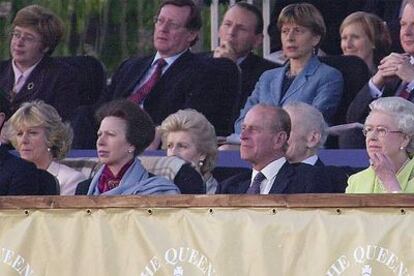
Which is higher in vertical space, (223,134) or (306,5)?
(306,5)

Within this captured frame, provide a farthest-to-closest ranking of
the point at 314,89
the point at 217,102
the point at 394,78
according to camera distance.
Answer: the point at 217,102, the point at 314,89, the point at 394,78

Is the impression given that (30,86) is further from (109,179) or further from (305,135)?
(305,135)

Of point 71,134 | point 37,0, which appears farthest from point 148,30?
point 71,134

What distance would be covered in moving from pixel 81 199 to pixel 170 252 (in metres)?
0.56

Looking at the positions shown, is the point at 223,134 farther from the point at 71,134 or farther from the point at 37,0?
the point at 37,0

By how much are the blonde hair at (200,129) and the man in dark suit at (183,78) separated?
1.02 m

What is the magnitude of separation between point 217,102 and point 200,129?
116 centimetres

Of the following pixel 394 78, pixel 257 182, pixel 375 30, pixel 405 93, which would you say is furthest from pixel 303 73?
pixel 257 182

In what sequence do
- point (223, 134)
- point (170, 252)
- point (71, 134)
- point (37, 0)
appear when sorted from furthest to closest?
point (37, 0), point (223, 134), point (71, 134), point (170, 252)

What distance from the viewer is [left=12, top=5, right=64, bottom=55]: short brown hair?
39.4ft

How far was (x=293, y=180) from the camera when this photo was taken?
9.38 m

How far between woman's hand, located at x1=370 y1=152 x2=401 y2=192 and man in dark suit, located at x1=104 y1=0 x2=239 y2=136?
252 cm

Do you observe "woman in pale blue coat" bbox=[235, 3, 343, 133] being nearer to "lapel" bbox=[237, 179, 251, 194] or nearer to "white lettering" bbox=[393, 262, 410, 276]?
"lapel" bbox=[237, 179, 251, 194]

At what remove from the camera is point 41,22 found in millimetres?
12031
